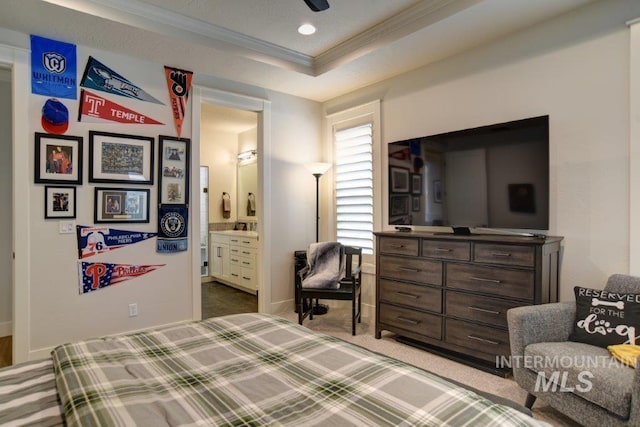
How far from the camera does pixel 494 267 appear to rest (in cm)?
267

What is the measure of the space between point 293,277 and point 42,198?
2750 mm

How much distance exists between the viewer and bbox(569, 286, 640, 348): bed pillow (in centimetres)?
200

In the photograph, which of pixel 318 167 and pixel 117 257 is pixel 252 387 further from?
pixel 318 167

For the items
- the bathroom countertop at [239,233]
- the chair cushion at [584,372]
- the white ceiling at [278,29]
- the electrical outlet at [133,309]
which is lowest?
the electrical outlet at [133,309]

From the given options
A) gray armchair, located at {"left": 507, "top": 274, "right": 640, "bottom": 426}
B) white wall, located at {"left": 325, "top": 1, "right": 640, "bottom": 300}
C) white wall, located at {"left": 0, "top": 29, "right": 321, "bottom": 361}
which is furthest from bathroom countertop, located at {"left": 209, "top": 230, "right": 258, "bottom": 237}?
gray armchair, located at {"left": 507, "top": 274, "right": 640, "bottom": 426}

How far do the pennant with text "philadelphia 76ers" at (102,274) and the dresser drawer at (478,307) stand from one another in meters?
2.91

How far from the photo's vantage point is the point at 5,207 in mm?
3896

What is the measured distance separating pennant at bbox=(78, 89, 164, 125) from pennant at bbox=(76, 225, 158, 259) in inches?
39.4

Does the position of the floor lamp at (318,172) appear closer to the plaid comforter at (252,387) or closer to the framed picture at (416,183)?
the framed picture at (416,183)

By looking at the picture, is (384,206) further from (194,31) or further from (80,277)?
(80,277)

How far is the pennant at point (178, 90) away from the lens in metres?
3.62

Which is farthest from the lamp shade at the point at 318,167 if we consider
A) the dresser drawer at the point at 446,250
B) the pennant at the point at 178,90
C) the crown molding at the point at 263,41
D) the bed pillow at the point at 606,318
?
the bed pillow at the point at 606,318

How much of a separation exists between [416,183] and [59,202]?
3.24 meters

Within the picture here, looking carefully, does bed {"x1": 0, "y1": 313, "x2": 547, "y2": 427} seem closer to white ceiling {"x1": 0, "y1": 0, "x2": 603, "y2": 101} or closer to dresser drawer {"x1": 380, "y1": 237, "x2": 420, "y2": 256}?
dresser drawer {"x1": 380, "y1": 237, "x2": 420, "y2": 256}
